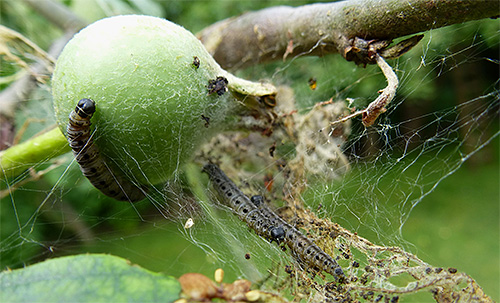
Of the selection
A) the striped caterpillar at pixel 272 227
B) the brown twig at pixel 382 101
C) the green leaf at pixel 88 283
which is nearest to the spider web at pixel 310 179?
the striped caterpillar at pixel 272 227

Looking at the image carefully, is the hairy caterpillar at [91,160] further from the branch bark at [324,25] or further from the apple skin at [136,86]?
the branch bark at [324,25]

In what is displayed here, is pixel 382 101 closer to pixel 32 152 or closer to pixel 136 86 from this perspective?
pixel 136 86

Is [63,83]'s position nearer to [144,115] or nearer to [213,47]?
[144,115]

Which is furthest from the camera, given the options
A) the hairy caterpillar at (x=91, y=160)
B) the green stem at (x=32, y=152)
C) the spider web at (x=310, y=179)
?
the green stem at (x=32, y=152)

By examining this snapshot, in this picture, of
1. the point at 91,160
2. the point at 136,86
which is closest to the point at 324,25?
the point at 136,86

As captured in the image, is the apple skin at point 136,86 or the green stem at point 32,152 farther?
the green stem at point 32,152

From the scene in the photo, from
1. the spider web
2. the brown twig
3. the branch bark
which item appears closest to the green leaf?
the spider web
